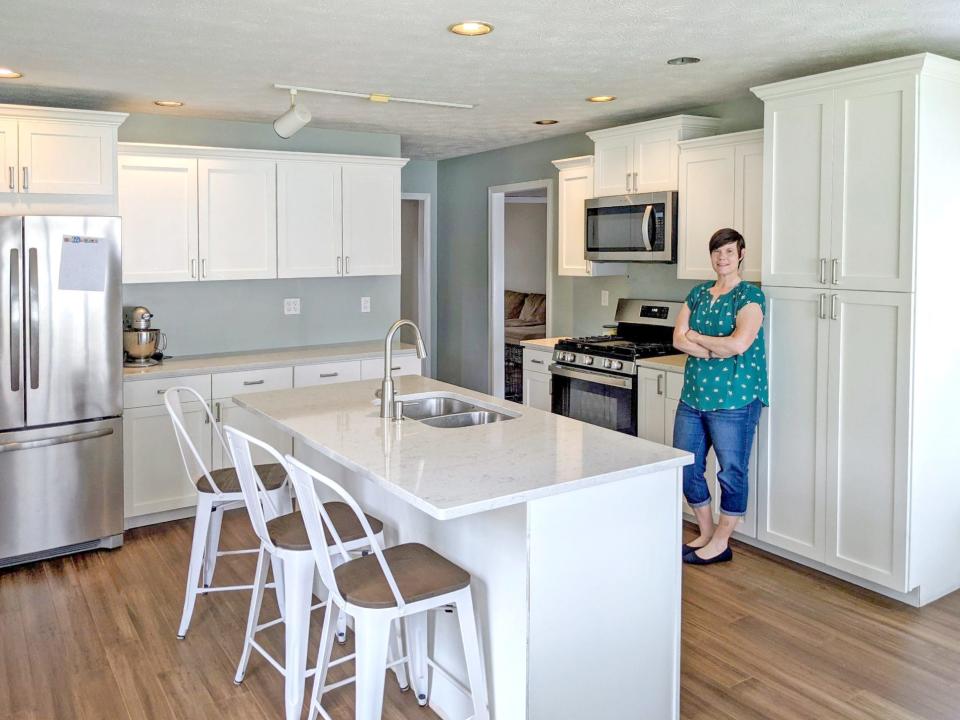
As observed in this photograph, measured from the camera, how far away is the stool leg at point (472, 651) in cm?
229

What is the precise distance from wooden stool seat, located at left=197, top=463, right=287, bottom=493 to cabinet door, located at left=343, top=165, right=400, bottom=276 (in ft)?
7.42

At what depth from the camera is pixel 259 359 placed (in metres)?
4.91

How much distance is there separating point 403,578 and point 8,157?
3117mm

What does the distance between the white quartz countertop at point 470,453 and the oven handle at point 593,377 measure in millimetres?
1409

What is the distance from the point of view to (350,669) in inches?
116

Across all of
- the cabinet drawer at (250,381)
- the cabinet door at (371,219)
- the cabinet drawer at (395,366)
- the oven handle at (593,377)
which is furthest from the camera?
the cabinet door at (371,219)

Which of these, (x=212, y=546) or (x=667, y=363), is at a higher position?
(x=667, y=363)

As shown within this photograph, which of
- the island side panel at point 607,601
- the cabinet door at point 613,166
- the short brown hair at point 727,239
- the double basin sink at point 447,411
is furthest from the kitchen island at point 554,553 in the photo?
the cabinet door at point 613,166

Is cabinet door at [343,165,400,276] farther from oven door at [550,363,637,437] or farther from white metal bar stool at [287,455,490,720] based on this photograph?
white metal bar stool at [287,455,490,720]

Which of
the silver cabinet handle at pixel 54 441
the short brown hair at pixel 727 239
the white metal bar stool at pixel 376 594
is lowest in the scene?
the white metal bar stool at pixel 376 594

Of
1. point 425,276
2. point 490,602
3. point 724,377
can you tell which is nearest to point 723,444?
point 724,377

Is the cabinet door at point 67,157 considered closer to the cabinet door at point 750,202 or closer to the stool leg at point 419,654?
the stool leg at point 419,654

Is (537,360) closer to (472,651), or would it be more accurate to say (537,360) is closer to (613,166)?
(613,166)

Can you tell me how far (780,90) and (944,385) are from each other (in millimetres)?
1405
